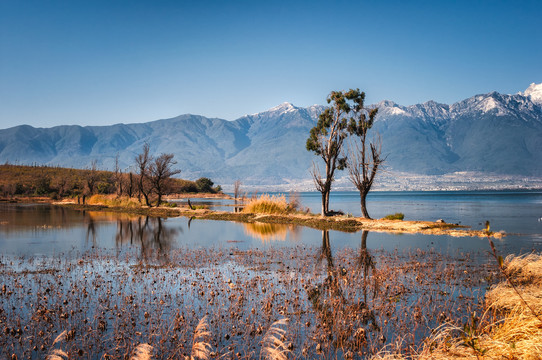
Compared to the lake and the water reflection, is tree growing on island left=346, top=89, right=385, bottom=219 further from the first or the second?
the lake

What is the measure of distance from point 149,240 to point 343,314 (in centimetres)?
1922

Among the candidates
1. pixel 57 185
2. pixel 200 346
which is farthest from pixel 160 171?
pixel 57 185

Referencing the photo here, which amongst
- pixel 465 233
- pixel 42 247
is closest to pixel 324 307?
pixel 42 247

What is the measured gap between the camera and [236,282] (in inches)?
542

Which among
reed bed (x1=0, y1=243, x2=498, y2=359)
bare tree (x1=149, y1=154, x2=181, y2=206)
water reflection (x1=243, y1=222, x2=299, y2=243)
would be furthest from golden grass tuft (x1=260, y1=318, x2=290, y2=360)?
bare tree (x1=149, y1=154, x2=181, y2=206)

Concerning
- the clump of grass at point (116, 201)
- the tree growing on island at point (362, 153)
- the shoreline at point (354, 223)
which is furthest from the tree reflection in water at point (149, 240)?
the clump of grass at point (116, 201)

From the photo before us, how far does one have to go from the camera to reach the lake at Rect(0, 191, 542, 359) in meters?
A: 8.73

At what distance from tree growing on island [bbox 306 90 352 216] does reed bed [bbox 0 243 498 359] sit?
20.6m

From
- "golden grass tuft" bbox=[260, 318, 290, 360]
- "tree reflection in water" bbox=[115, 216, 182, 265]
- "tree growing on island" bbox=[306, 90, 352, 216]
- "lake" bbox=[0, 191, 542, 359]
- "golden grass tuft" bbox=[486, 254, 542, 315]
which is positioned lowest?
"tree reflection in water" bbox=[115, 216, 182, 265]

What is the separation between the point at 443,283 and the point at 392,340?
20.1ft

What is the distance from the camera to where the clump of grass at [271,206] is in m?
43.3

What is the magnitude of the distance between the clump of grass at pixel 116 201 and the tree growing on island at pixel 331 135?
31.5 meters

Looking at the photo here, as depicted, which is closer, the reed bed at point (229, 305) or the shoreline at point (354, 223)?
the reed bed at point (229, 305)

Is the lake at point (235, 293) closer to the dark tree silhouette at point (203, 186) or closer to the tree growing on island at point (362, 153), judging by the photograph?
the tree growing on island at point (362, 153)
